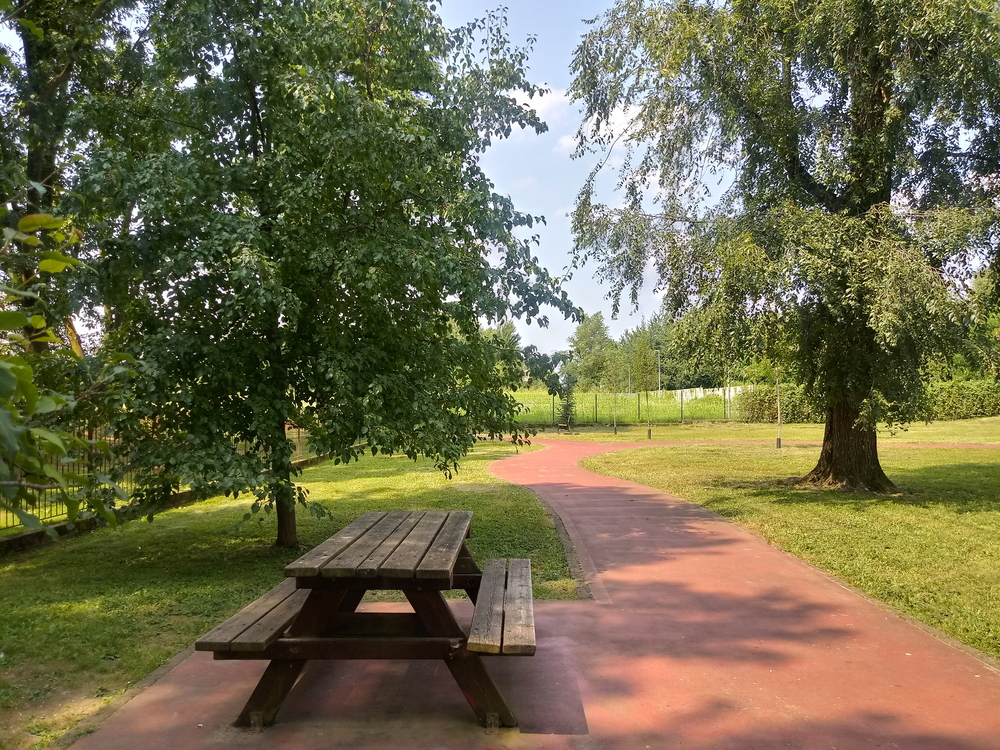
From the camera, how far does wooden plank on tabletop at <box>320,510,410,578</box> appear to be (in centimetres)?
391

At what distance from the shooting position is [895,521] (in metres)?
10.8

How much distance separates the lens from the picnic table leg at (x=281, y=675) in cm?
407

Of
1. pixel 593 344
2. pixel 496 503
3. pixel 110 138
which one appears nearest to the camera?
pixel 110 138

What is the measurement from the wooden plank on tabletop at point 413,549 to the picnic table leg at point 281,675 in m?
0.34

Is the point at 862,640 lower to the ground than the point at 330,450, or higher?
lower

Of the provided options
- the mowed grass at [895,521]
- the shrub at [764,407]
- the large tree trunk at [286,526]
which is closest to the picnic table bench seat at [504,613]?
the mowed grass at [895,521]

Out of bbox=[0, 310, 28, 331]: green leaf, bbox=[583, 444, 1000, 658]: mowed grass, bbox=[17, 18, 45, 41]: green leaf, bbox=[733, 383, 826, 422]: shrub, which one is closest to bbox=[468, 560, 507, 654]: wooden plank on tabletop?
bbox=[0, 310, 28, 331]: green leaf

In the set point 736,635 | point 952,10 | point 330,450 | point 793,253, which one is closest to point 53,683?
point 330,450

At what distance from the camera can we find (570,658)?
5164 millimetres

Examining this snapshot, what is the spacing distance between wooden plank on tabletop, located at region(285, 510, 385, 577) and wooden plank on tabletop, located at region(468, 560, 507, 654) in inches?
34.0

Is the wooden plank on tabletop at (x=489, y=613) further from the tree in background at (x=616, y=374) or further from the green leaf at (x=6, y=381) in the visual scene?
the tree in background at (x=616, y=374)

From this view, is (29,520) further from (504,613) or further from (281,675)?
(504,613)

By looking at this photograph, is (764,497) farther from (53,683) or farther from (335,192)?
(53,683)

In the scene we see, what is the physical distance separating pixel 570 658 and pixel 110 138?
7065 millimetres
